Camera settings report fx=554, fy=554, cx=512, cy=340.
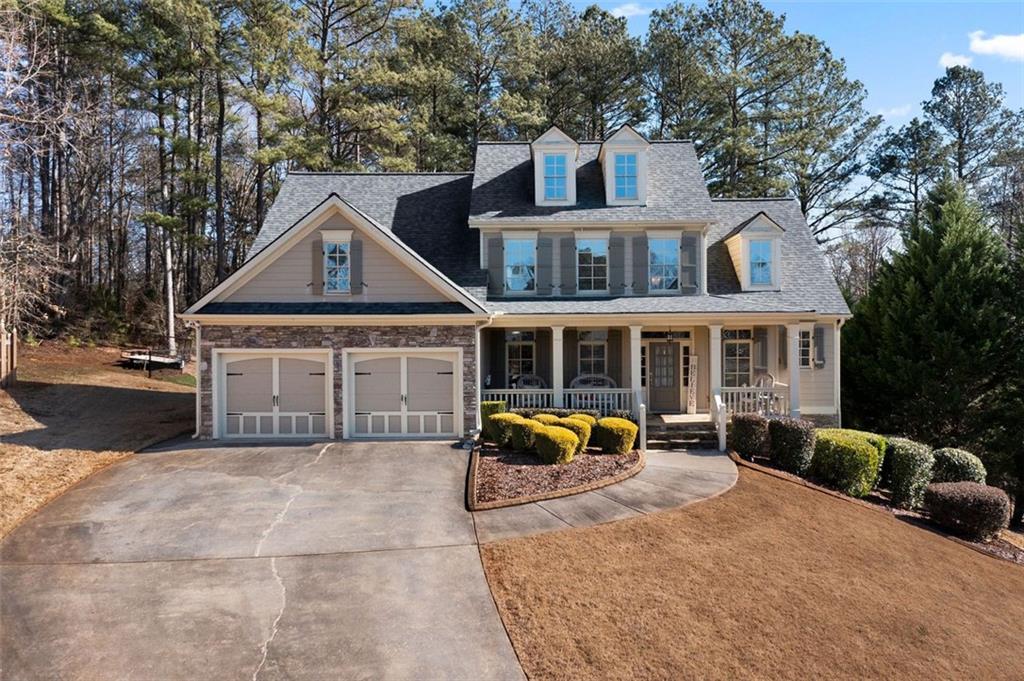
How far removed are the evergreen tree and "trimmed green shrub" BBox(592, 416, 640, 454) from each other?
9179 mm

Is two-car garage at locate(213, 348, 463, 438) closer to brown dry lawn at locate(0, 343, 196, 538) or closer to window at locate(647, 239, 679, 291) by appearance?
brown dry lawn at locate(0, 343, 196, 538)

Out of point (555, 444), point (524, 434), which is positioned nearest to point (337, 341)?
point (524, 434)

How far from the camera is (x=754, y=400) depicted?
13.6m

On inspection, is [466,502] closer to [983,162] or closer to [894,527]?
[894,527]

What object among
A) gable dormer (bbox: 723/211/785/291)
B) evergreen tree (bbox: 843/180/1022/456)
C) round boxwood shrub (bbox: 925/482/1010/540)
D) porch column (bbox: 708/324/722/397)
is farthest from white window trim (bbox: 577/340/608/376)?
round boxwood shrub (bbox: 925/482/1010/540)

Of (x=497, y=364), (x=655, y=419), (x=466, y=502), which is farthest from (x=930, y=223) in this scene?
(x=466, y=502)

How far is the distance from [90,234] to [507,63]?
72.2ft

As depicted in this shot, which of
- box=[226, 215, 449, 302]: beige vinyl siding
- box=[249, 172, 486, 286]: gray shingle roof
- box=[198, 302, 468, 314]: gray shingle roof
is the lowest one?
box=[198, 302, 468, 314]: gray shingle roof

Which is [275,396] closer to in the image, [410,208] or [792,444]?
[410,208]

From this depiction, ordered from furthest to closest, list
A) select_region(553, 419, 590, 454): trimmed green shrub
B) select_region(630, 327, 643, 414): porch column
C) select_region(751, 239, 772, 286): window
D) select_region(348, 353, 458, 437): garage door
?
select_region(751, 239, 772, 286): window → select_region(630, 327, 643, 414): porch column → select_region(348, 353, 458, 437): garage door → select_region(553, 419, 590, 454): trimmed green shrub

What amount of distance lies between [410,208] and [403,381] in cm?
656

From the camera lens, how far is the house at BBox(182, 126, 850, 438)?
1280cm

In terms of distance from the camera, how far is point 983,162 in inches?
1081

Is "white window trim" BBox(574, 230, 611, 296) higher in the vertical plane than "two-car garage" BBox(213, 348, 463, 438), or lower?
higher
